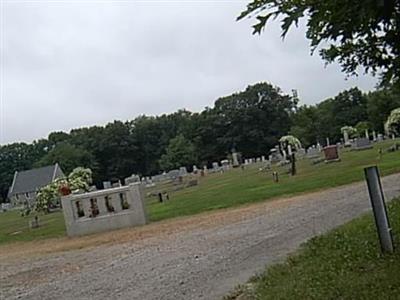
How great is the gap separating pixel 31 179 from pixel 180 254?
8851 centimetres

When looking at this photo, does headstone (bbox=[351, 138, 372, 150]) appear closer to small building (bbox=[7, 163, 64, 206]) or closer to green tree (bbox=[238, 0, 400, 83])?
green tree (bbox=[238, 0, 400, 83])

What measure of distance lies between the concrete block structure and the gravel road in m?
1.81

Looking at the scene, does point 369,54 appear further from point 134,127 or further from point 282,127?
point 134,127

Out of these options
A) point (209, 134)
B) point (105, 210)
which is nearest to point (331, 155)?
A: point (105, 210)

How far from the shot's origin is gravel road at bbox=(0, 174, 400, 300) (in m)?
9.83

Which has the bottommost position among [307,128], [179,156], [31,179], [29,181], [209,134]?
[179,156]

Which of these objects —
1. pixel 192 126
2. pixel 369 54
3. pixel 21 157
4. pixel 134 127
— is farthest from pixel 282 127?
pixel 369 54

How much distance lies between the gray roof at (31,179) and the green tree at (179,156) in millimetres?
15001

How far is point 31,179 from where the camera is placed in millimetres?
98438

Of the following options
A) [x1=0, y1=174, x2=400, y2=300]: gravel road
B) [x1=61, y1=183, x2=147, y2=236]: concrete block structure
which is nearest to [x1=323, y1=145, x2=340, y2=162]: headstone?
[x1=61, y1=183, x2=147, y2=236]: concrete block structure

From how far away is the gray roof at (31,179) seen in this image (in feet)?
311

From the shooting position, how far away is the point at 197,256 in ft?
40.2

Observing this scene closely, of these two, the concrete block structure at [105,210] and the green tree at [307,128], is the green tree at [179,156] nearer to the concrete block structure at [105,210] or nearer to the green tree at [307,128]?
the green tree at [307,128]

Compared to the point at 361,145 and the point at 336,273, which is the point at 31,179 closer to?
the point at 361,145
